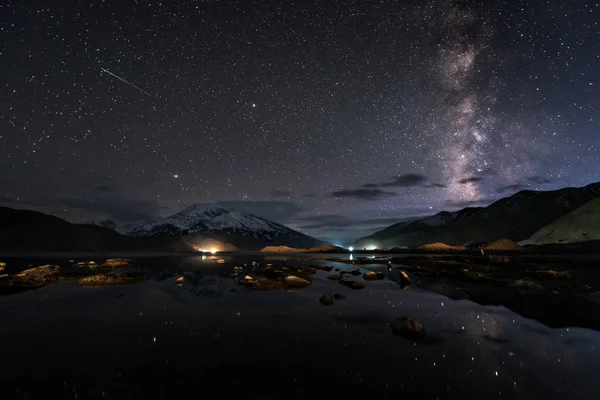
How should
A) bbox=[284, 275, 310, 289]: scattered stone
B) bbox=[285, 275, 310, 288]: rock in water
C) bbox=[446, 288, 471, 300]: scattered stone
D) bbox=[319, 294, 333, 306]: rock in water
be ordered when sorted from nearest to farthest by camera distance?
bbox=[319, 294, 333, 306]: rock in water, bbox=[446, 288, 471, 300]: scattered stone, bbox=[284, 275, 310, 289]: scattered stone, bbox=[285, 275, 310, 288]: rock in water

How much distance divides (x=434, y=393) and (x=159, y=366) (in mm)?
9051

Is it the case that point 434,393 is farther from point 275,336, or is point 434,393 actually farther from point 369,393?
point 275,336

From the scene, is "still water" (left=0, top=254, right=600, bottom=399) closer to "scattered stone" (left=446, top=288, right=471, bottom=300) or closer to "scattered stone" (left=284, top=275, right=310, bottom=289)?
"scattered stone" (left=446, top=288, right=471, bottom=300)

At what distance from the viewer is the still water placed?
8336 mm

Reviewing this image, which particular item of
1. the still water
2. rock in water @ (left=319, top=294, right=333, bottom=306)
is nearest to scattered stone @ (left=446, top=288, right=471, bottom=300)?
the still water

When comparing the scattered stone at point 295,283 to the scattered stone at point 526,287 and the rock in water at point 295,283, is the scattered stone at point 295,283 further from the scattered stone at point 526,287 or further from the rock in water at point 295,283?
the scattered stone at point 526,287

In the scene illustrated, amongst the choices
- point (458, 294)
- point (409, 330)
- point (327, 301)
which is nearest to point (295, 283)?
point (327, 301)

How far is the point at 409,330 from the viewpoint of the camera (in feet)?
44.5

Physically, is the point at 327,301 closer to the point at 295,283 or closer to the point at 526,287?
the point at 295,283

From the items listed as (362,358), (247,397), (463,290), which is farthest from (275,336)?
(463,290)

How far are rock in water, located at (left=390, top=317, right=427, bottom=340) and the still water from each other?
1.38 ft

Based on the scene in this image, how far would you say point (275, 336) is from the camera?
13.4 metres

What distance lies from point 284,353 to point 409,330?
254 inches

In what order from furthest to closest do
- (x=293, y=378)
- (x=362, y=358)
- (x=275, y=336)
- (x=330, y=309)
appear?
(x=330, y=309) → (x=275, y=336) → (x=362, y=358) → (x=293, y=378)
